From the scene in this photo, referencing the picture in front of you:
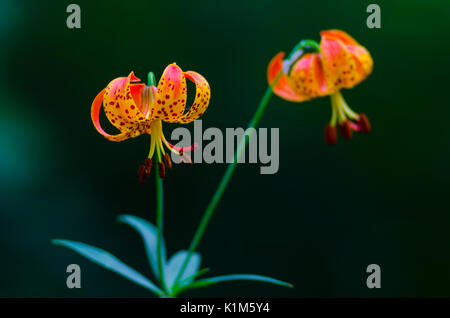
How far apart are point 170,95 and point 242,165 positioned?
1.69 m

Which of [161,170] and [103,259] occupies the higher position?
[161,170]

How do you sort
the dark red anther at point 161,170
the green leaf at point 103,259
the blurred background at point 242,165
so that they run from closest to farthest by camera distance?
the dark red anther at point 161,170 < the green leaf at point 103,259 < the blurred background at point 242,165

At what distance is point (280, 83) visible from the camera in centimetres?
179

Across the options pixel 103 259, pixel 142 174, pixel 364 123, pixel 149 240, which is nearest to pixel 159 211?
pixel 142 174

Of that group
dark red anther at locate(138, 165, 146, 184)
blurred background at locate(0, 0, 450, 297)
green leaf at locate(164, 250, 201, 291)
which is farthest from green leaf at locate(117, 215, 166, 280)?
blurred background at locate(0, 0, 450, 297)

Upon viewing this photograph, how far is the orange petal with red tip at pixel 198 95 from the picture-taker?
128 centimetres

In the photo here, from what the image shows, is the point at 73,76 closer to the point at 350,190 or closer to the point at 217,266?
the point at 217,266

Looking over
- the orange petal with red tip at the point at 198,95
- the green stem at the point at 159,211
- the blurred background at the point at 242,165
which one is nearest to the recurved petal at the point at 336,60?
the orange petal with red tip at the point at 198,95

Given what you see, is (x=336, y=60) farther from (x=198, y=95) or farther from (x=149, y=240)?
(x=149, y=240)

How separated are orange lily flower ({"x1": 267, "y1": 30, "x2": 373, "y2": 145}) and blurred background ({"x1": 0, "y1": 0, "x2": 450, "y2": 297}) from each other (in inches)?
45.4

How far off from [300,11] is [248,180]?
107cm

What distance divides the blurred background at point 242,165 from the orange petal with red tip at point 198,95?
1427mm

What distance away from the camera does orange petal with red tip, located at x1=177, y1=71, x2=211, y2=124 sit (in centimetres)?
128

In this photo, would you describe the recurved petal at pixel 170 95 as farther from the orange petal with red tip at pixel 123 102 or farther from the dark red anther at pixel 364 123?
the dark red anther at pixel 364 123
